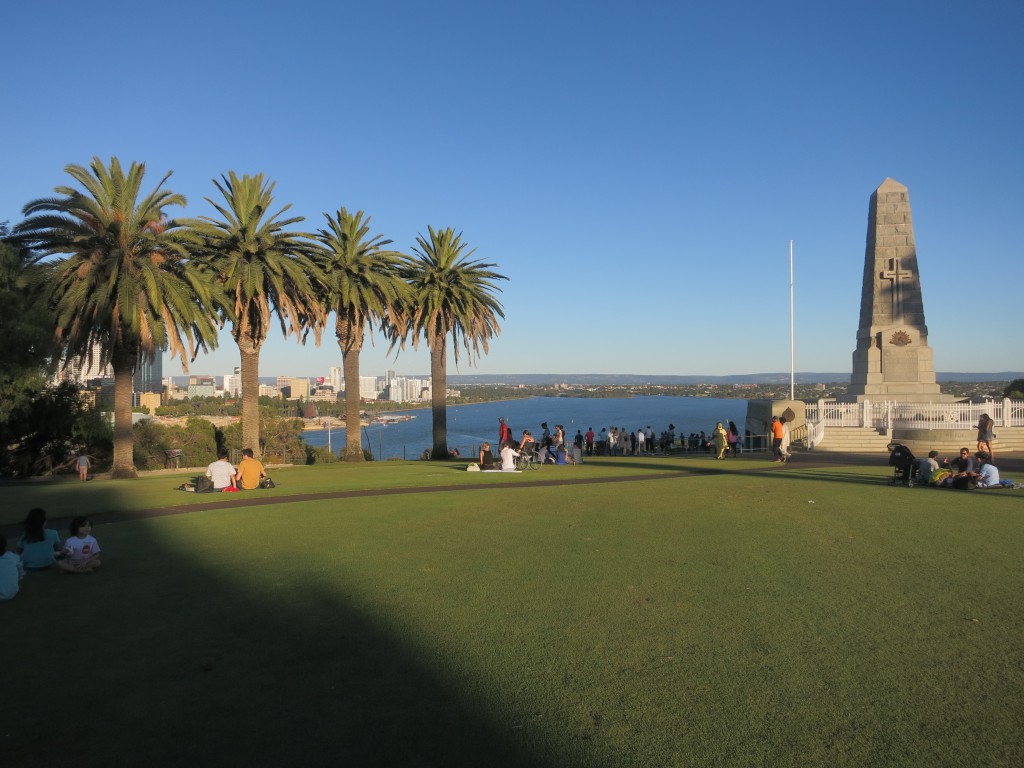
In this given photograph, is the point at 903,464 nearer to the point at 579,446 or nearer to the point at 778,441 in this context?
the point at 778,441

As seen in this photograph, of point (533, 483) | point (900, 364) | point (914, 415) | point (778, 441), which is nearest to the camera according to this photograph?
point (533, 483)

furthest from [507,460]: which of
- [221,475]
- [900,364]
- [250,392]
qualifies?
[900,364]

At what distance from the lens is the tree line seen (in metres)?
22.4

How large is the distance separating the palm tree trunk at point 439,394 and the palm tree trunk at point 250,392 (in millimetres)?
7434

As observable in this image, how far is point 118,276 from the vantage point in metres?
22.4

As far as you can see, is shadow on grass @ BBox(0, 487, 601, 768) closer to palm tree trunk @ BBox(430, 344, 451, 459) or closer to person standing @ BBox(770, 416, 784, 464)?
person standing @ BBox(770, 416, 784, 464)

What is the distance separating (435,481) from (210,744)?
13738mm

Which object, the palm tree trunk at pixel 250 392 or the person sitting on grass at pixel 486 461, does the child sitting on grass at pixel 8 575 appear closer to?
the person sitting on grass at pixel 486 461

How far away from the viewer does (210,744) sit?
433 cm

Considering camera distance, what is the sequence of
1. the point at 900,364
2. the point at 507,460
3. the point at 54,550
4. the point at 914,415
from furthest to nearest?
the point at 900,364 → the point at 914,415 → the point at 507,460 → the point at 54,550

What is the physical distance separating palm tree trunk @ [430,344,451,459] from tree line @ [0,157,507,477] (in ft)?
0.21

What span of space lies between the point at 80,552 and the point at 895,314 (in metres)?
35.1

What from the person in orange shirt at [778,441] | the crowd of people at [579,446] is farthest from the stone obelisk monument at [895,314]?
the person in orange shirt at [778,441]

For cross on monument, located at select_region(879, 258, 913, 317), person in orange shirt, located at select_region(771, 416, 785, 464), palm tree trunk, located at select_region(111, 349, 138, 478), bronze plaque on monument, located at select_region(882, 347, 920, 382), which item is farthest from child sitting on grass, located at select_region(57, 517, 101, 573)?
cross on monument, located at select_region(879, 258, 913, 317)
